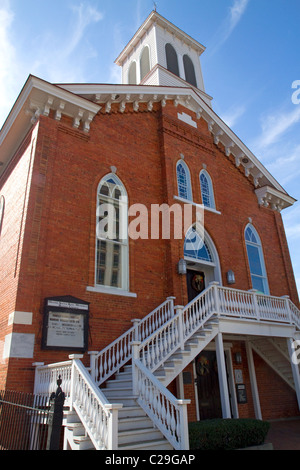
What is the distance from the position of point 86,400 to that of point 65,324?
2966mm

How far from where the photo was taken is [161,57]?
62.5 feet

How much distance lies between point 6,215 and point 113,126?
4.76m

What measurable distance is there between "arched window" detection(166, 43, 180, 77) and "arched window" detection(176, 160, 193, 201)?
7.59m

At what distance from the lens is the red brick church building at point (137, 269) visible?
8.20 m

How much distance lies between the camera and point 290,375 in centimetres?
1373

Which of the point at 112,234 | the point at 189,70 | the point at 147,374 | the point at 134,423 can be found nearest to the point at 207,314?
the point at 147,374

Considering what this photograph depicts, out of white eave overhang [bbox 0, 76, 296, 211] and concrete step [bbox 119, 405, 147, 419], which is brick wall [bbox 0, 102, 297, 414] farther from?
concrete step [bbox 119, 405, 147, 419]

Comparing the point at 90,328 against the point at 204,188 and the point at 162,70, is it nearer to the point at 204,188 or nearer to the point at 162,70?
the point at 204,188

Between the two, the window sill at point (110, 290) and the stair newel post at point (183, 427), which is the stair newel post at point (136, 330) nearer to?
the window sill at point (110, 290)

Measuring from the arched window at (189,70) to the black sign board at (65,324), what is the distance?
611 inches

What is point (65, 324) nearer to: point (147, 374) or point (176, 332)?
point (147, 374)

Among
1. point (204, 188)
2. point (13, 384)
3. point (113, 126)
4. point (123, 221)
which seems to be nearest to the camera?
point (13, 384)
